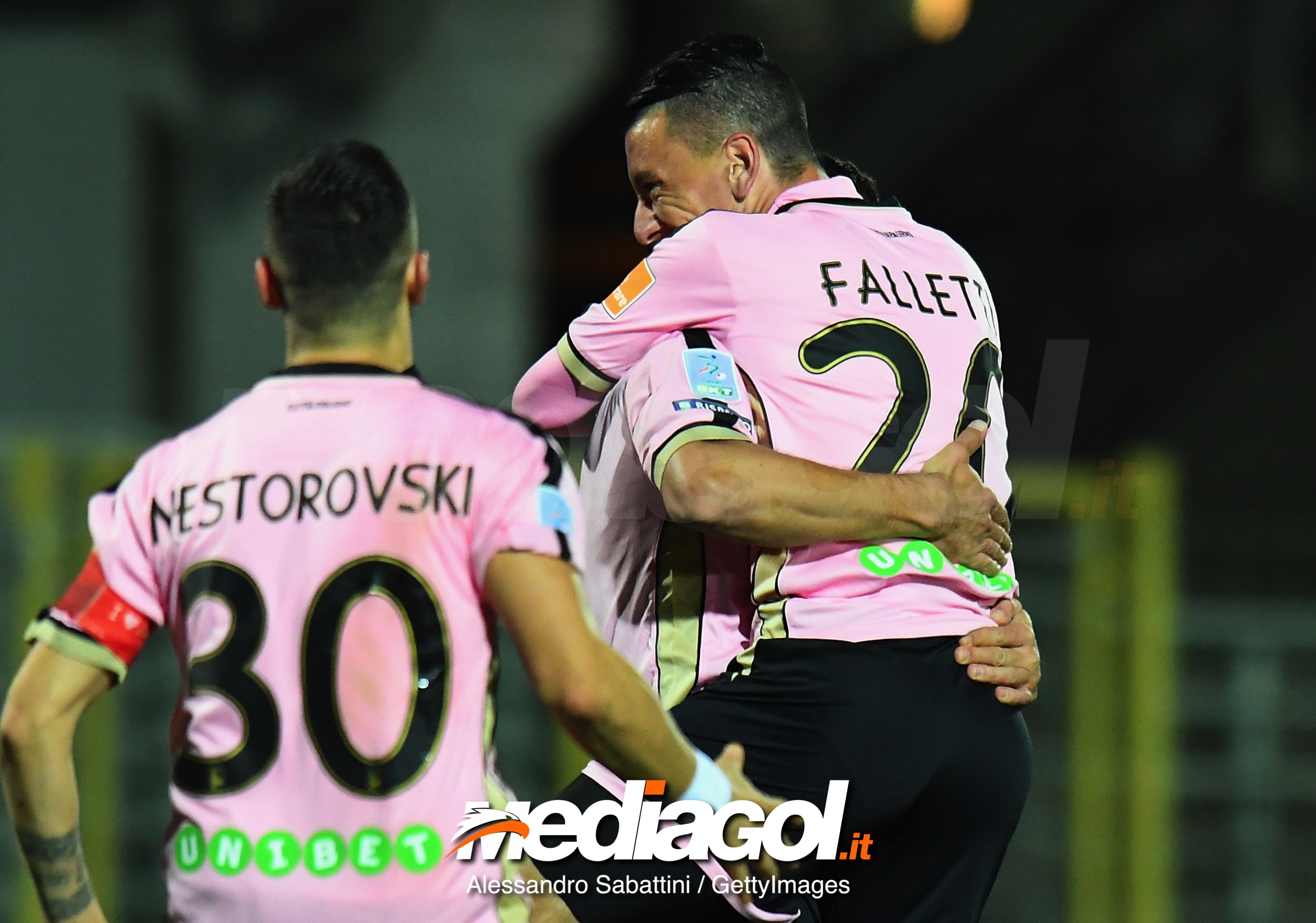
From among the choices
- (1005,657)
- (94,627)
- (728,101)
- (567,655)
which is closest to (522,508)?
(567,655)

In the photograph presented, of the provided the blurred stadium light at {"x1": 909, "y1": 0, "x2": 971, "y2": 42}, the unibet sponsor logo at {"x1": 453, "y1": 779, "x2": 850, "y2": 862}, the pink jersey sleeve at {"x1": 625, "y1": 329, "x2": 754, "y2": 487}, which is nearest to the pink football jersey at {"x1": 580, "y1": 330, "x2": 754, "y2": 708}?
the pink jersey sleeve at {"x1": 625, "y1": 329, "x2": 754, "y2": 487}

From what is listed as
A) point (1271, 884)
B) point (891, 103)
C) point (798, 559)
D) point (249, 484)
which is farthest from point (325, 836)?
point (891, 103)

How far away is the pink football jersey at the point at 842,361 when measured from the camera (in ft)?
10.1

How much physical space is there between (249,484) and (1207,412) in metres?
8.94

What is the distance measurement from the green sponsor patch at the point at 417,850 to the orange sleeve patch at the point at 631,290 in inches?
47.8

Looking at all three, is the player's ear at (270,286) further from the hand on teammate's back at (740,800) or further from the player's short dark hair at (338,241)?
the hand on teammate's back at (740,800)

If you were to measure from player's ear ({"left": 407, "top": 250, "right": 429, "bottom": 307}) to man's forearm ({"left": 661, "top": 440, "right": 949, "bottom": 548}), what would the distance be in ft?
1.86

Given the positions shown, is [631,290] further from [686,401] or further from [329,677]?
[329,677]

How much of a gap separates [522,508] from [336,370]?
15.0 inches

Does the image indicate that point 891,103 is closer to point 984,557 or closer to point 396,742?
point 984,557

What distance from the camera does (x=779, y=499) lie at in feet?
9.72

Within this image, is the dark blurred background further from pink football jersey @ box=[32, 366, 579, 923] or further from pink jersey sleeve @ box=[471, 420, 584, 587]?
pink jersey sleeve @ box=[471, 420, 584, 587]

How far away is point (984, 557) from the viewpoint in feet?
10.4

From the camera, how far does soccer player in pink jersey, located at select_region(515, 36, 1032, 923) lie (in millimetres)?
3057
